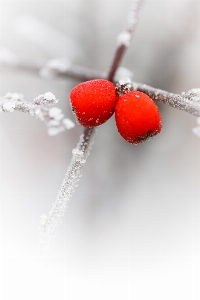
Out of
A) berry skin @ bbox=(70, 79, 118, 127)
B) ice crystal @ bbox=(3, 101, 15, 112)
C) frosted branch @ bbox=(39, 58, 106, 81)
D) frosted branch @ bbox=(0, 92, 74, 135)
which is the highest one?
berry skin @ bbox=(70, 79, 118, 127)

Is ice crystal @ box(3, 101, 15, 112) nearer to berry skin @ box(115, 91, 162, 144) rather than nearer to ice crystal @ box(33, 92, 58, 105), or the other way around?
ice crystal @ box(33, 92, 58, 105)

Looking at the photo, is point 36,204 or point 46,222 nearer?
point 46,222

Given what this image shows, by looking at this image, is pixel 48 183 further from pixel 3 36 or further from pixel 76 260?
pixel 3 36

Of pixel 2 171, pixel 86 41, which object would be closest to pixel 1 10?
pixel 86 41

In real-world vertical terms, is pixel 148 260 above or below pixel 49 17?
below

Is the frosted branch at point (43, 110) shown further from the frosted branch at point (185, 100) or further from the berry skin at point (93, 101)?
the frosted branch at point (185, 100)

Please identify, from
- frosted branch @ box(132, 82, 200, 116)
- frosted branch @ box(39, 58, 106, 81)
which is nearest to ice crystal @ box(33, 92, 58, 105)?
frosted branch @ box(132, 82, 200, 116)

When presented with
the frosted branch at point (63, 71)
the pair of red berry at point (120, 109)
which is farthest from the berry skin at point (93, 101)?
the frosted branch at point (63, 71)
